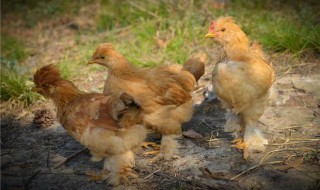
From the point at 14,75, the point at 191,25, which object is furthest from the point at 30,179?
the point at 191,25

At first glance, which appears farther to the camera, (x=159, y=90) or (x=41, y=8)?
(x=41, y=8)

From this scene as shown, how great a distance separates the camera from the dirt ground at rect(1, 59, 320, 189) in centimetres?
386

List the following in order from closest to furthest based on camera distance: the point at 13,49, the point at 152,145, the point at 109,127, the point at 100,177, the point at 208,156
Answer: the point at 109,127, the point at 100,177, the point at 208,156, the point at 152,145, the point at 13,49

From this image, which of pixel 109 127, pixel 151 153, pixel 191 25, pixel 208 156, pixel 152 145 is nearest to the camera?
pixel 109 127

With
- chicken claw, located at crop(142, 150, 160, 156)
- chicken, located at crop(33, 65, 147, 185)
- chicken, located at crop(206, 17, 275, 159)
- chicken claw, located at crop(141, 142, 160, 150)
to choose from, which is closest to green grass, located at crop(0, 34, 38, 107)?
chicken, located at crop(33, 65, 147, 185)

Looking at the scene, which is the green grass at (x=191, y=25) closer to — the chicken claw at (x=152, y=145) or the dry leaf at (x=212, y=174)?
the chicken claw at (x=152, y=145)

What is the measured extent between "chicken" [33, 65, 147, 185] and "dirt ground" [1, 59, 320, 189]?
9.7 inches

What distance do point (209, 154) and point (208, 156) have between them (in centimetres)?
4

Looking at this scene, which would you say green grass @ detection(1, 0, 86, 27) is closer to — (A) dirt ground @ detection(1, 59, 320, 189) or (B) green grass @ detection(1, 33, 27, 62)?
(B) green grass @ detection(1, 33, 27, 62)

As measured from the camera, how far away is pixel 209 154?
170 inches

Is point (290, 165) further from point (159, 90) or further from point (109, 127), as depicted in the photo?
point (109, 127)

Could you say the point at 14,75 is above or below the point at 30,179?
above

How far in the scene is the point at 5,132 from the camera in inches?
208

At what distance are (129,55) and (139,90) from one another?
7.94 feet
